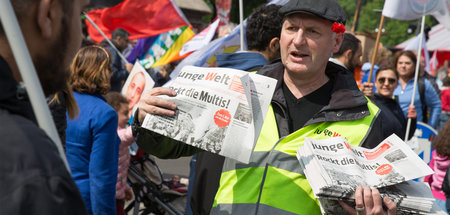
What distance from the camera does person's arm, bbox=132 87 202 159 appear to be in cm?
221

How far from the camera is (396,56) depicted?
24.7 ft

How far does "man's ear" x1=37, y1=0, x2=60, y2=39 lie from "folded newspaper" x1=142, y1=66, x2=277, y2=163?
42.4 inches

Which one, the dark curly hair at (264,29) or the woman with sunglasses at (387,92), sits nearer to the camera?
the dark curly hair at (264,29)

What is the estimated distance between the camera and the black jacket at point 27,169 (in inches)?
37.8

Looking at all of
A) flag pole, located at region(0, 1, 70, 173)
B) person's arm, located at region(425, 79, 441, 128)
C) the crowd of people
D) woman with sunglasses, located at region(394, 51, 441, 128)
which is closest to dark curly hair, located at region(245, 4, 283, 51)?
the crowd of people

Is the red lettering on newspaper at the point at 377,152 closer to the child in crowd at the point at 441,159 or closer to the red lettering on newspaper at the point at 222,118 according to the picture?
the red lettering on newspaper at the point at 222,118

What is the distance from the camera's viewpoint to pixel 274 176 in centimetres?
233

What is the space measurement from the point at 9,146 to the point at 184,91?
1.31 metres

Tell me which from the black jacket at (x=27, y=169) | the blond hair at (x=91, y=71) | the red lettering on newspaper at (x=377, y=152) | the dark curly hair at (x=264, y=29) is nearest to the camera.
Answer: the black jacket at (x=27, y=169)

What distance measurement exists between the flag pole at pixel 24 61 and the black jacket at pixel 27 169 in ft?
0.10

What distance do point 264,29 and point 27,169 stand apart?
321 centimetres

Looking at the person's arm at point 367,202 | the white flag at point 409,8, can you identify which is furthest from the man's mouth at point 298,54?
the white flag at point 409,8

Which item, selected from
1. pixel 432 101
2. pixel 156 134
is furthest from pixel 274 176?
pixel 432 101

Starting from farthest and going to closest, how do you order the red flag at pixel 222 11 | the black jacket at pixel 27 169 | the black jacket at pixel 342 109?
the red flag at pixel 222 11 < the black jacket at pixel 342 109 < the black jacket at pixel 27 169
